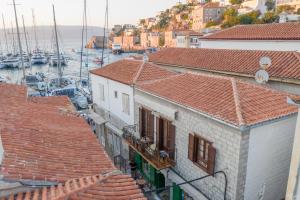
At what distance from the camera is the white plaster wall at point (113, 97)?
17.3 m

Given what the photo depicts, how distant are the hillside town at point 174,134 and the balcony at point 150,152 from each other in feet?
0.18

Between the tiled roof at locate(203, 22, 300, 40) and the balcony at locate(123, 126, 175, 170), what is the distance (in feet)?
43.7

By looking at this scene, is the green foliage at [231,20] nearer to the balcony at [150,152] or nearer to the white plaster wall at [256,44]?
the white plaster wall at [256,44]

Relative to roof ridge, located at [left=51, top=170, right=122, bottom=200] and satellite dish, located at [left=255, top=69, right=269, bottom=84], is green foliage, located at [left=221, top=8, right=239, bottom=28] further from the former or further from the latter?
roof ridge, located at [left=51, top=170, right=122, bottom=200]

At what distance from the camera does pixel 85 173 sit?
7.21 meters

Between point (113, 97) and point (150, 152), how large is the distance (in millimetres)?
6856

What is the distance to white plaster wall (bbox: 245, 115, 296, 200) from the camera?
9.84m

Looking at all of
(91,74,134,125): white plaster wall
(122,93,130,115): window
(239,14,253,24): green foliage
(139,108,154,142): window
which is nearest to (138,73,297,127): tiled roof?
(139,108,154,142): window

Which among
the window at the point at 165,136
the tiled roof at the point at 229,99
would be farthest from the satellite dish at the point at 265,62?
the window at the point at 165,136

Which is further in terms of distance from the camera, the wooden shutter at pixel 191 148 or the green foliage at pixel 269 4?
the green foliage at pixel 269 4

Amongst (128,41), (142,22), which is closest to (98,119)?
(128,41)

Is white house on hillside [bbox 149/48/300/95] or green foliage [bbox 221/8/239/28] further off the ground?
green foliage [bbox 221/8/239/28]

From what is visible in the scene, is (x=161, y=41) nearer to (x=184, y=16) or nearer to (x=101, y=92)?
(x=184, y=16)

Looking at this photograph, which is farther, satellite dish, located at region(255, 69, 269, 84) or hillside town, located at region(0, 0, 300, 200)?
satellite dish, located at region(255, 69, 269, 84)
